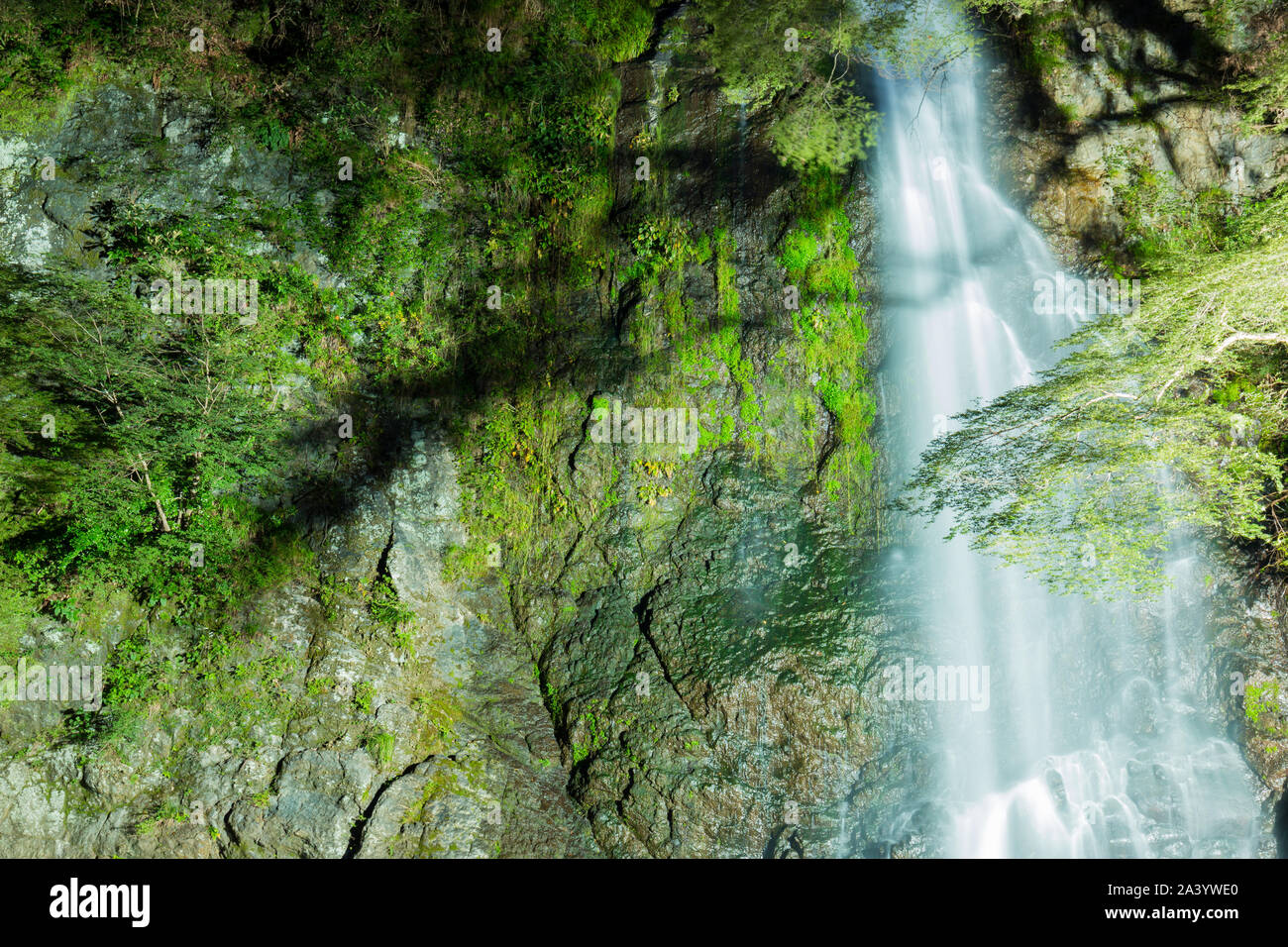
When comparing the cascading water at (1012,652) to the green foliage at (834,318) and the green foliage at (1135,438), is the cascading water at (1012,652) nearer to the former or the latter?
the green foliage at (834,318)

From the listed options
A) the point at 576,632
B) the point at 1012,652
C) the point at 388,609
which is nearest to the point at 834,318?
the point at 1012,652

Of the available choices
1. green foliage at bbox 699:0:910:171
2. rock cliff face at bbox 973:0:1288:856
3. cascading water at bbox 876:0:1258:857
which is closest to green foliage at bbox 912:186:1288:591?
cascading water at bbox 876:0:1258:857

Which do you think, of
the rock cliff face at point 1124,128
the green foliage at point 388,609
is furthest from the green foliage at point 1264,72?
the green foliage at point 388,609

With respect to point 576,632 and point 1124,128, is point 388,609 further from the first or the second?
point 1124,128

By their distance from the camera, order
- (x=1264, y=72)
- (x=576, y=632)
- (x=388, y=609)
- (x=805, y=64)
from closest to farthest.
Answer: (x=388, y=609), (x=576, y=632), (x=1264, y=72), (x=805, y=64)

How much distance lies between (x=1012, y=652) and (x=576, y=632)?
5.26 meters

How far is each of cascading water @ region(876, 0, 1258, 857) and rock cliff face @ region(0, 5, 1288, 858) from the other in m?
0.41

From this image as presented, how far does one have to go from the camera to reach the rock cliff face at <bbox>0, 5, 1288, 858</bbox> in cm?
714

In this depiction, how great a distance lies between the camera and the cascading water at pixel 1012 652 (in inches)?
328

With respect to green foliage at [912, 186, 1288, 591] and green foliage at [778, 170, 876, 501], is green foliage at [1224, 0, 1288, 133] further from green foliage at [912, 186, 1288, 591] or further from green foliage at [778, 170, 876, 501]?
green foliage at [778, 170, 876, 501]

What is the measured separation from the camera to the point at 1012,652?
8852 millimetres

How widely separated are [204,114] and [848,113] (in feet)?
27.7

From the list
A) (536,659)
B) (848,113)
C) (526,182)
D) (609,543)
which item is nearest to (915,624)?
(609,543)

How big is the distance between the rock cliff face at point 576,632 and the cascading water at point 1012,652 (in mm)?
414
